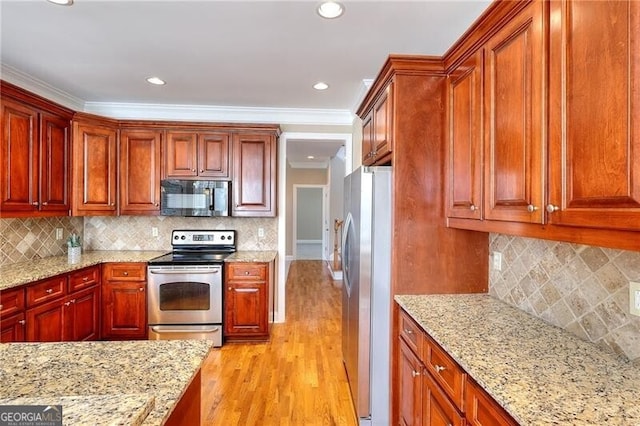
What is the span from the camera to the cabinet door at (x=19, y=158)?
2.49 m

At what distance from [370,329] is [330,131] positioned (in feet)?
8.71

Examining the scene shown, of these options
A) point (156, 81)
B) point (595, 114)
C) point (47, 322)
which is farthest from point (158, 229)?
point (595, 114)

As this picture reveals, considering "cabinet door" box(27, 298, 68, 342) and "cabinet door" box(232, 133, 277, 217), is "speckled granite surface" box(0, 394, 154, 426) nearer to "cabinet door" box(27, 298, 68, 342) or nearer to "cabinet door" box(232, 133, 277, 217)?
"cabinet door" box(27, 298, 68, 342)

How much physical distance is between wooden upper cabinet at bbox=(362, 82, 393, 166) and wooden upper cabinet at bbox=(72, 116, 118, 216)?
8.87 ft

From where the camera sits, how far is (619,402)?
0.93m

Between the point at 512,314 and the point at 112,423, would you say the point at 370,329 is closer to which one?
the point at 512,314

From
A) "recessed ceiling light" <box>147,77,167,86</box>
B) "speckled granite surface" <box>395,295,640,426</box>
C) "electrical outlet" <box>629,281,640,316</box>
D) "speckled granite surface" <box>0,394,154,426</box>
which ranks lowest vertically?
"speckled granite surface" <box>395,295,640,426</box>

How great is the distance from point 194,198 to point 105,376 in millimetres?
2764

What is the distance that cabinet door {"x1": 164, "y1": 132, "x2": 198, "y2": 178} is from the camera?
3598 millimetres

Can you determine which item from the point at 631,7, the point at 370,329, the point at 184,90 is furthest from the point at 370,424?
the point at 184,90

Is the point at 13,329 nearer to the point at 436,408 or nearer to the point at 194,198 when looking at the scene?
the point at 194,198

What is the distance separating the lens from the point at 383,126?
2129mm

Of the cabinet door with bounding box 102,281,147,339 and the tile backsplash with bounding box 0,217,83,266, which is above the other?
the tile backsplash with bounding box 0,217,83,266

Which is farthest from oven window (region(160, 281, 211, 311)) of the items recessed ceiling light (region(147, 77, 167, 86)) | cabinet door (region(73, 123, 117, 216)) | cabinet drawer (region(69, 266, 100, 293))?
recessed ceiling light (region(147, 77, 167, 86))
